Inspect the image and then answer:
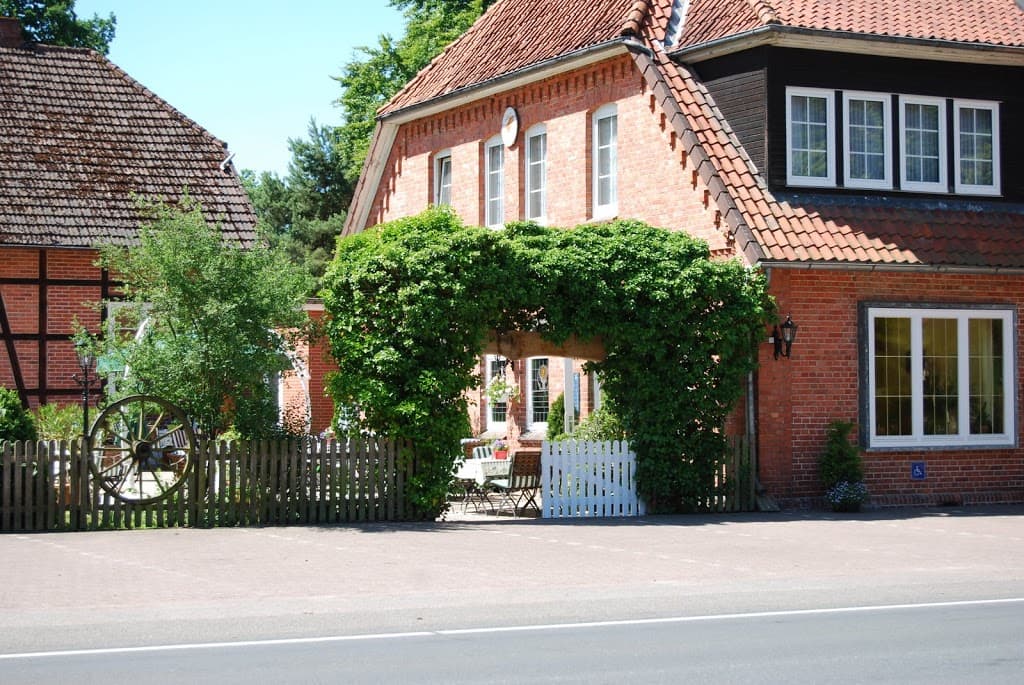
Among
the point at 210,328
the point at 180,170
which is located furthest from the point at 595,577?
the point at 180,170

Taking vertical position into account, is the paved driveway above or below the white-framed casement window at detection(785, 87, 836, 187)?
below

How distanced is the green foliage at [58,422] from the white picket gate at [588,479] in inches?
291

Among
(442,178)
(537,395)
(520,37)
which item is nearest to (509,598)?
(537,395)

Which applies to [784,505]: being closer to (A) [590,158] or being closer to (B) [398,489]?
(B) [398,489]

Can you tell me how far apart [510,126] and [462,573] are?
13.9m

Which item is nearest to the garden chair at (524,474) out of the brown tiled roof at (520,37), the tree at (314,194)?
the brown tiled roof at (520,37)

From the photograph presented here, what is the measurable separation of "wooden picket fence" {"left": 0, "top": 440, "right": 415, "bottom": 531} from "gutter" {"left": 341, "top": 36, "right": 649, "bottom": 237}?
8129 mm

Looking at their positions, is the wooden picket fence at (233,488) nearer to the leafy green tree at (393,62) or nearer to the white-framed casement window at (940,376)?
the white-framed casement window at (940,376)

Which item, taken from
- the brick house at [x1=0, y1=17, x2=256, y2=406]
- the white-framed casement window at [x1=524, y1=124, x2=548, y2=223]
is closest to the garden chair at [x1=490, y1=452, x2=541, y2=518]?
the white-framed casement window at [x1=524, y1=124, x2=548, y2=223]

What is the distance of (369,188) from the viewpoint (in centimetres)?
3109

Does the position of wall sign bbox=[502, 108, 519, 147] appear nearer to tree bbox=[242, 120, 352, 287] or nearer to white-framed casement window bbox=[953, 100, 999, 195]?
white-framed casement window bbox=[953, 100, 999, 195]

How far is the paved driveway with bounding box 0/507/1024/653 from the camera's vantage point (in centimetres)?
1110

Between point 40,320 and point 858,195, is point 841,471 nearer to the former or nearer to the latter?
point 858,195

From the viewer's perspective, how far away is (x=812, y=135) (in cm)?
2139
